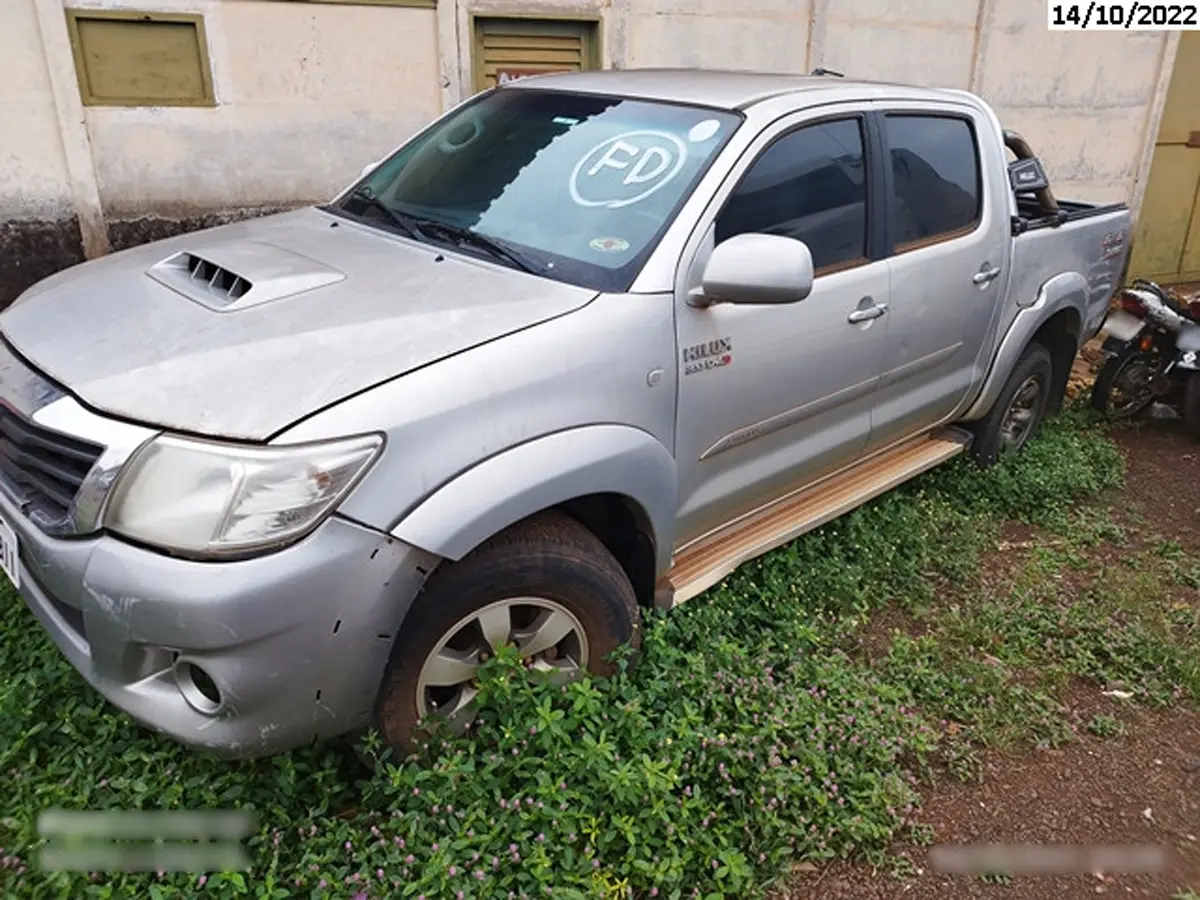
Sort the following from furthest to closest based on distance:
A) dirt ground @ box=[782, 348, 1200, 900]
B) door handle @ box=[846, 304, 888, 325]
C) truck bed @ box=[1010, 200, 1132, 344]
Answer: truck bed @ box=[1010, 200, 1132, 344], door handle @ box=[846, 304, 888, 325], dirt ground @ box=[782, 348, 1200, 900]

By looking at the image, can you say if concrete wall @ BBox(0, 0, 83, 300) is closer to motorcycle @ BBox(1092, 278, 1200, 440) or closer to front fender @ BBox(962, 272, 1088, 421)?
front fender @ BBox(962, 272, 1088, 421)

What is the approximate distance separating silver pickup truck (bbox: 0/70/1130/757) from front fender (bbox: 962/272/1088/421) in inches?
17.8

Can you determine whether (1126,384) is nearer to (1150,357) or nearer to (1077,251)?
(1150,357)

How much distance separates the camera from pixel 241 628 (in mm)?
1952

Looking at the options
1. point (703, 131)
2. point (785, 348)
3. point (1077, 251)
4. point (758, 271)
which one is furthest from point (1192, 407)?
point (758, 271)

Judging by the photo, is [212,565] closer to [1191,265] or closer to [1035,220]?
[1035,220]

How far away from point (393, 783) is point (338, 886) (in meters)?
0.25

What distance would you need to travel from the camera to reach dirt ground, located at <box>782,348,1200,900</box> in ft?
8.00

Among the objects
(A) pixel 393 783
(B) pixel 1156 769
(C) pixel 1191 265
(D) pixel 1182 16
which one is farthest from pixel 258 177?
(C) pixel 1191 265

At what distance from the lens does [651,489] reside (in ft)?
8.68

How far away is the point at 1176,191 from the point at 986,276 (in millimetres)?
7270

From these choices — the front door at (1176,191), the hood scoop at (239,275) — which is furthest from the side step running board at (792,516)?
the front door at (1176,191)

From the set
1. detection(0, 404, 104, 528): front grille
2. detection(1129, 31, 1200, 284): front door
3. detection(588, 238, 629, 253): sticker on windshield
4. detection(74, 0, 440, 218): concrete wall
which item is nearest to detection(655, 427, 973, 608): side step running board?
detection(588, 238, 629, 253): sticker on windshield

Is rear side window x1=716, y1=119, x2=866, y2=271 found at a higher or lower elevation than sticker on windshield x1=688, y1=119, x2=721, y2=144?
lower
